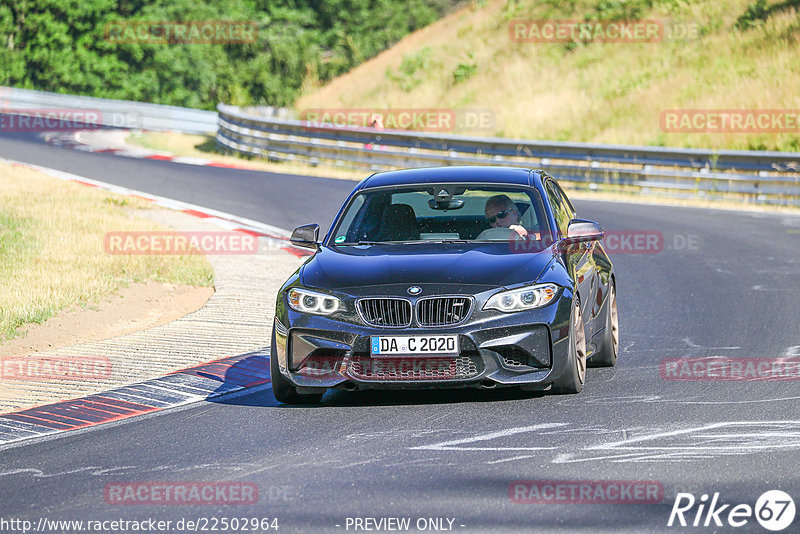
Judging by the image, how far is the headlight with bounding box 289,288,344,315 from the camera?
25.9 feet

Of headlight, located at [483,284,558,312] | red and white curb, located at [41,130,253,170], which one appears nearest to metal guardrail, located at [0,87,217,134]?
red and white curb, located at [41,130,253,170]

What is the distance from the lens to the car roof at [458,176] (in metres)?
9.37

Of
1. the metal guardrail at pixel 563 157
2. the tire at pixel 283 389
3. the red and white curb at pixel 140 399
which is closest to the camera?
the red and white curb at pixel 140 399

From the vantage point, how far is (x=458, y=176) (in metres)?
9.45

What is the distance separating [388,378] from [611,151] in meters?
19.4

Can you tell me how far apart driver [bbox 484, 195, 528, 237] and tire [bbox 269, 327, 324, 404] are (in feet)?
6.03

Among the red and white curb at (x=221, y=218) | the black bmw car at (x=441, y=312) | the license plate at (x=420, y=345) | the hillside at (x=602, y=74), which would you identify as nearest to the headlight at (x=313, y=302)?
the black bmw car at (x=441, y=312)

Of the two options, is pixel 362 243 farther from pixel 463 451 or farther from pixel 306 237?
pixel 463 451

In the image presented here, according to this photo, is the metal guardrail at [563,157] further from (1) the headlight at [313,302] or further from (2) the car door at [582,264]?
(1) the headlight at [313,302]

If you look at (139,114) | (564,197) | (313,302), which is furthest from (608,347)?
(139,114)

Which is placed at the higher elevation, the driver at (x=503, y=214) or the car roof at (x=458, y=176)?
the car roof at (x=458, y=176)

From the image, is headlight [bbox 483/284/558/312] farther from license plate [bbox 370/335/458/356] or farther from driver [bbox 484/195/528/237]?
driver [bbox 484/195/528/237]

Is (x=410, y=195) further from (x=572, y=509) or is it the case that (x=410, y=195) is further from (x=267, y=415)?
(x=572, y=509)

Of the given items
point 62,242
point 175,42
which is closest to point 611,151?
point 62,242
